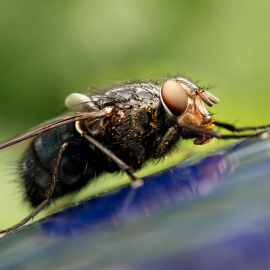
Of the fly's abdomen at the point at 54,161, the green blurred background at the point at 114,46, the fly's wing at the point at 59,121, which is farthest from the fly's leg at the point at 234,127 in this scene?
the green blurred background at the point at 114,46

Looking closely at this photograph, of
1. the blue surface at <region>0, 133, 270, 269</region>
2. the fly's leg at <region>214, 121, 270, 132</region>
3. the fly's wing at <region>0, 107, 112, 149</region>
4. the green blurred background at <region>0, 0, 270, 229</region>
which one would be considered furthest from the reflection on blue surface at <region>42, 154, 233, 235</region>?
the green blurred background at <region>0, 0, 270, 229</region>

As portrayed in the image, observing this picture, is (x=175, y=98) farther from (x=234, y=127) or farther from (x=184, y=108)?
(x=234, y=127)

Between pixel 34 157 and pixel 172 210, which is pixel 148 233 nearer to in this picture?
pixel 172 210

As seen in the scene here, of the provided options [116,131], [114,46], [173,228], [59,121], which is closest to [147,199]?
[173,228]

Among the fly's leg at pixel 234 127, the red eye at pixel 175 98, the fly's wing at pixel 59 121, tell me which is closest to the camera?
the fly's leg at pixel 234 127

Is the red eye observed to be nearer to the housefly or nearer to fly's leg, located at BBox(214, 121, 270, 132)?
the housefly

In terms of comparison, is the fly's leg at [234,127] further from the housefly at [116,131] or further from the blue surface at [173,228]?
the blue surface at [173,228]
